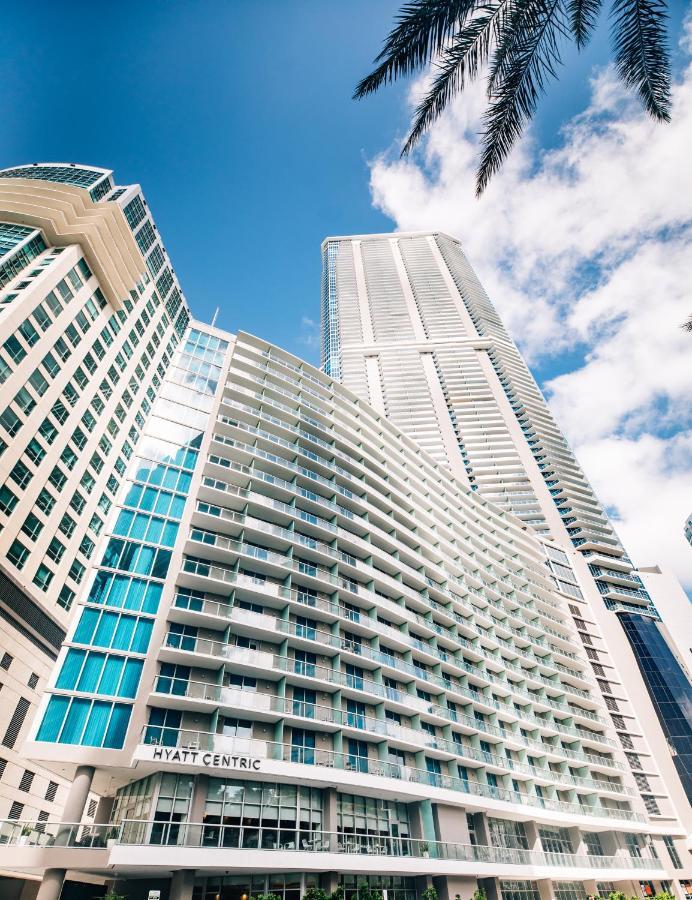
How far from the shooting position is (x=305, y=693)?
27.3 meters

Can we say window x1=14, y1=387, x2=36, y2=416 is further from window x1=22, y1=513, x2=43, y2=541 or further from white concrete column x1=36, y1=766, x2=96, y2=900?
white concrete column x1=36, y1=766, x2=96, y2=900

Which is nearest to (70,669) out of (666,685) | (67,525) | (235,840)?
(235,840)

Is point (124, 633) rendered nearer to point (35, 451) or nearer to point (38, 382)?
point (35, 451)

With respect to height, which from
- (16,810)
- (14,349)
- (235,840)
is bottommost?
(235,840)

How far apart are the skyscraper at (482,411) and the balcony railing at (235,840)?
34.1 m

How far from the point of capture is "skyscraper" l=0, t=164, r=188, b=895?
3691cm

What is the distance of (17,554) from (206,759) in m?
26.9

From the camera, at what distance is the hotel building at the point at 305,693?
66.6 ft

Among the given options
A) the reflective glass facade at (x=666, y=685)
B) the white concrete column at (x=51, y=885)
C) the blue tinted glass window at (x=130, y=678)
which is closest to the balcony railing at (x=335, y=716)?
the blue tinted glass window at (x=130, y=678)

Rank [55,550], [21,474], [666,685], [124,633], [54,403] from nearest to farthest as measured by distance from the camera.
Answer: [124,633] → [21,474] → [55,550] → [54,403] → [666,685]

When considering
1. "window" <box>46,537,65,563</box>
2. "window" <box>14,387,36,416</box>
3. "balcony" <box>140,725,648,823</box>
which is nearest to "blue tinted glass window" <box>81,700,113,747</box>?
"balcony" <box>140,725,648,823</box>

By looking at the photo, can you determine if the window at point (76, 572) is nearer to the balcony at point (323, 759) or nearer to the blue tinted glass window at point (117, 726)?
the blue tinted glass window at point (117, 726)

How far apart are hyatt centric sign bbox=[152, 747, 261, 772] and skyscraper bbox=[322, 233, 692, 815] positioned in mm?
47250

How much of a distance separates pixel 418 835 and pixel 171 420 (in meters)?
28.7
